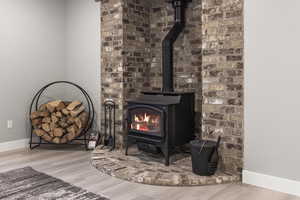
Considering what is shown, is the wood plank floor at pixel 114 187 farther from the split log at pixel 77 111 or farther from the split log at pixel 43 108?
the split log at pixel 43 108

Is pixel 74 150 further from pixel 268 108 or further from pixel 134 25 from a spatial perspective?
pixel 268 108

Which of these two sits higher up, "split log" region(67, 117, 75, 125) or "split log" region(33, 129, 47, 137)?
"split log" region(67, 117, 75, 125)

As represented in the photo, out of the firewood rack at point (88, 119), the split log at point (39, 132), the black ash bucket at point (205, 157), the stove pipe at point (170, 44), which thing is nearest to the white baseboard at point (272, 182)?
the black ash bucket at point (205, 157)

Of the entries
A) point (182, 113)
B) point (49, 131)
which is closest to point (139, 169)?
point (182, 113)

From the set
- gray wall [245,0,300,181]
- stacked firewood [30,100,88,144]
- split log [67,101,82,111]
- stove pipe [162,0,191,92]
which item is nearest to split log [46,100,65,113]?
stacked firewood [30,100,88,144]

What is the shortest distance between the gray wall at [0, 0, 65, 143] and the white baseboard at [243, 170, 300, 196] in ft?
10.4

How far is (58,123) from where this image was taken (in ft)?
13.6

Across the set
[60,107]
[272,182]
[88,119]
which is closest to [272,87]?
[272,182]

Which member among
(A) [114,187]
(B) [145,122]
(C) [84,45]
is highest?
(C) [84,45]

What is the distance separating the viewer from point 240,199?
8.08 feet

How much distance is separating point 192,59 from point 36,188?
2.32 meters

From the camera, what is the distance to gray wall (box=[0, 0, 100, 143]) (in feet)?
13.4

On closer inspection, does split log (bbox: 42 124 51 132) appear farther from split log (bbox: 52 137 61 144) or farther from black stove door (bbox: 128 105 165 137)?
black stove door (bbox: 128 105 165 137)

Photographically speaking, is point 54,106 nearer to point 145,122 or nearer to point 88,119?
point 88,119
